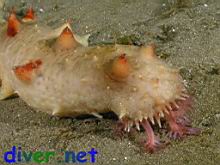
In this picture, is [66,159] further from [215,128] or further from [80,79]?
[215,128]

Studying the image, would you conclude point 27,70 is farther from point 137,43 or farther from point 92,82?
point 137,43

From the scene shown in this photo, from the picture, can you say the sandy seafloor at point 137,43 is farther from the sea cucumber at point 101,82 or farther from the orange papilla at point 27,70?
the orange papilla at point 27,70

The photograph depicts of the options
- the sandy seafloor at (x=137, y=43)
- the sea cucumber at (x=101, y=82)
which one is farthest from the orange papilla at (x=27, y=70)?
the sandy seafloor at (x=137, y=43)

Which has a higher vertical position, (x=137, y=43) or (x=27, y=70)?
(x=27, y=70)

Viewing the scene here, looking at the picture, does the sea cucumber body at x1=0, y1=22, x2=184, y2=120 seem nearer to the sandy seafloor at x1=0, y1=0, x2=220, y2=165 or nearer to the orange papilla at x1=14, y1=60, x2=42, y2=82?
the orange papilla at x1=14, y1=60, x2=42, y2=82

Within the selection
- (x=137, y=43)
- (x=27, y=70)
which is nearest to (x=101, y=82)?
(x=27, y=70)

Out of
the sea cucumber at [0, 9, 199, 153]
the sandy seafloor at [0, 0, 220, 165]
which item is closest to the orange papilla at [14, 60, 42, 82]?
the sea cucumber at [0, 9, 199, 153]

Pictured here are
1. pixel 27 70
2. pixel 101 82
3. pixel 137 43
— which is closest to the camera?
pixel 101 82
